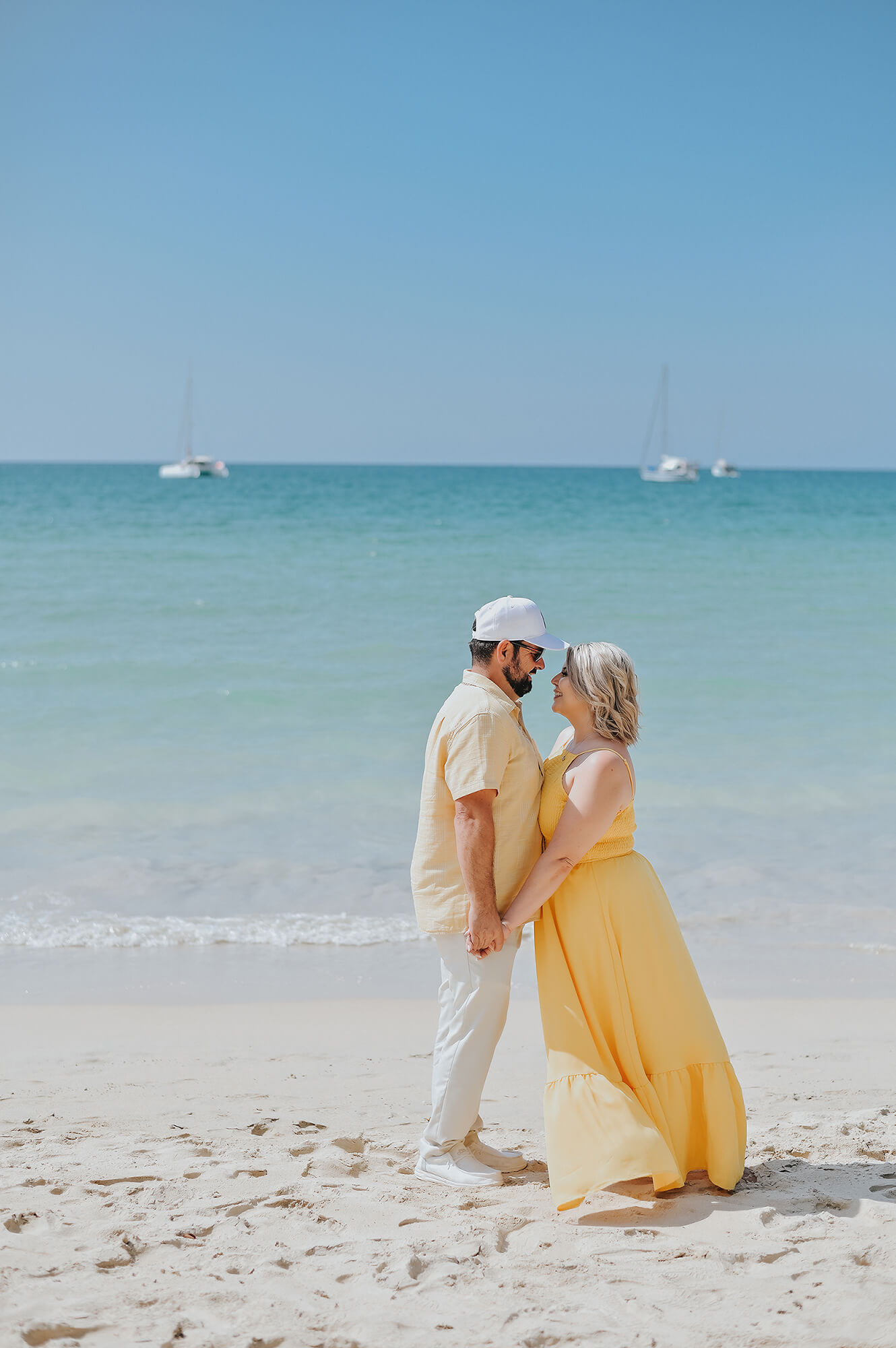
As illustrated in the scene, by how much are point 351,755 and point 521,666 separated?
6694mm

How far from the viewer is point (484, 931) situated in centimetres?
340

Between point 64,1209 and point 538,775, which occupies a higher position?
point 538,775

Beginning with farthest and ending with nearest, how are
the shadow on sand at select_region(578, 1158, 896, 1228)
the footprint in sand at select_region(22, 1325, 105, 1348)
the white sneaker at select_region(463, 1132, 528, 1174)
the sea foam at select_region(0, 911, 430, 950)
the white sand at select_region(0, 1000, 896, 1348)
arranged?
the sea foam at select_region(0, 911, 430, 950)
the white sneaker at select_region(463, 1132, 528, 1174)
the shadow on sand at select_region(578, 1158, 896, 1228)
the white sand at select_region(0, 1000, 896, 1348)
the footprint in sand at select_region(22, 1325, 105, 1348)

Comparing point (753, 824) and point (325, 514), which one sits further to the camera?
point (325, 514)

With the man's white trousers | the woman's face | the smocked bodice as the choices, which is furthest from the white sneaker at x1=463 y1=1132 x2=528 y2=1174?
the woman's face

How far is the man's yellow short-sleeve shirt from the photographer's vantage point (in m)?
3.42

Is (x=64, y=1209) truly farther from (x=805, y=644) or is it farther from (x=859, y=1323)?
(x=805, y=644)

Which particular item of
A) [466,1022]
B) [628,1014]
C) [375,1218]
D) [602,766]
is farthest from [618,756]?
[375,1218]

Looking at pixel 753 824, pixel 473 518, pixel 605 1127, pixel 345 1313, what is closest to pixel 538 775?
pixel 605 1127

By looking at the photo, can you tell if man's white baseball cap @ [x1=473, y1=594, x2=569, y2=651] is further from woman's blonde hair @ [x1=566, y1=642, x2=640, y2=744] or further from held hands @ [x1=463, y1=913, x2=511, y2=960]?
held hands @ [x1=463, y1=913, x2=511, y2=960]

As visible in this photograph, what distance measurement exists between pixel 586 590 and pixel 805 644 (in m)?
6.27

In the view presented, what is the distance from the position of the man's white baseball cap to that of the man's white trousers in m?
0.92

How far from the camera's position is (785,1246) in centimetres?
304

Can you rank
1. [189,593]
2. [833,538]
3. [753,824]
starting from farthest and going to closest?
[833,538], [189,593], [753,824]
